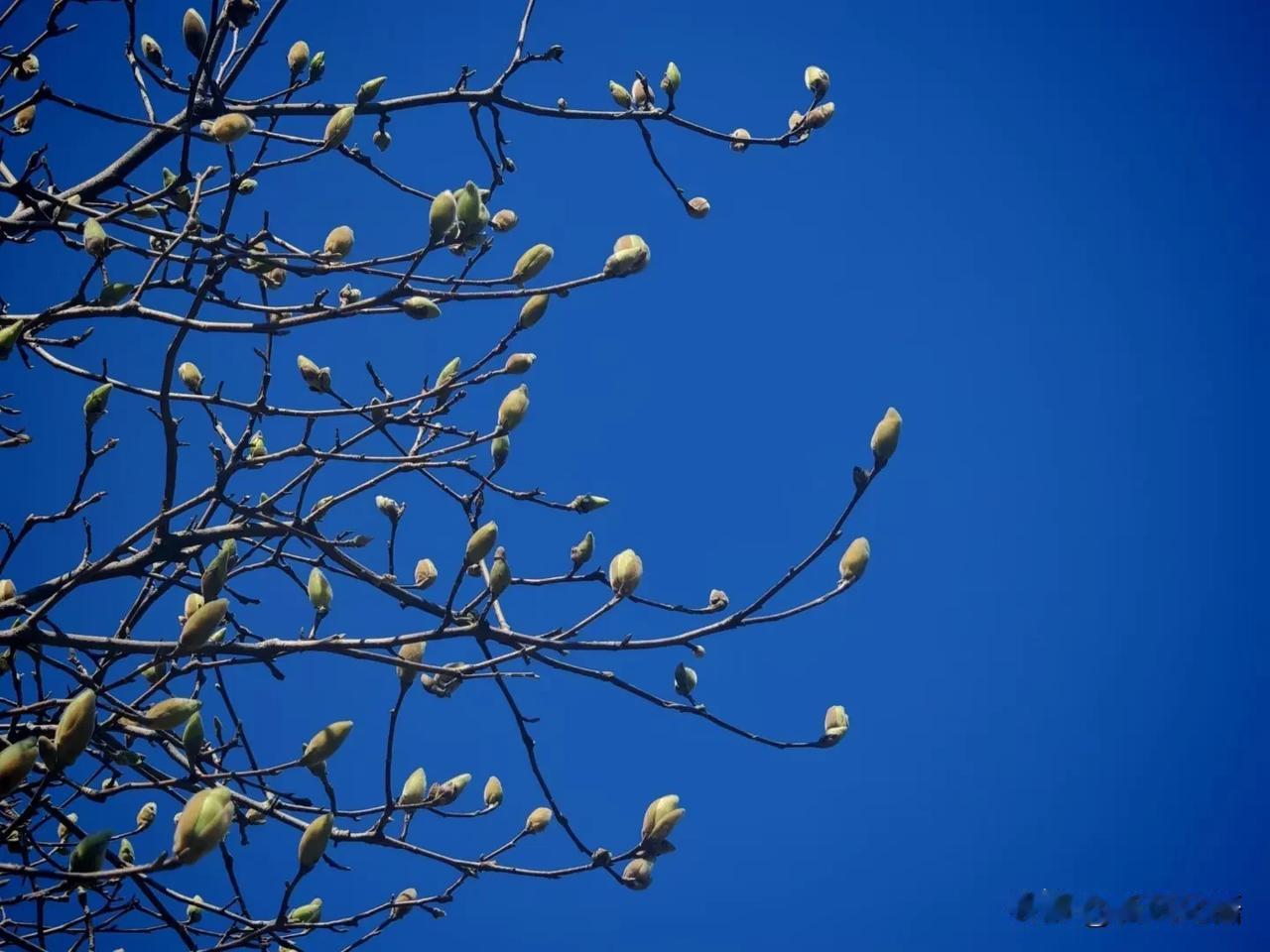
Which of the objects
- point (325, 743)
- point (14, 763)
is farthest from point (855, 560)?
point (14, 763)

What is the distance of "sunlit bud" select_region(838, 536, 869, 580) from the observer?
232cm

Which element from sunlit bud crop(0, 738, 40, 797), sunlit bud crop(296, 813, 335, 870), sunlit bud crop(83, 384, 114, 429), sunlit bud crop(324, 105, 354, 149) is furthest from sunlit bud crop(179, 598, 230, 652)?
sunlit bud crop(324, 105, 354, 149)

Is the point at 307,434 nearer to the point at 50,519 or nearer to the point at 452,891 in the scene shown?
the point at 50,519

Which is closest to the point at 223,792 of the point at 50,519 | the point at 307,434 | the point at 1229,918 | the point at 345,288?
the point at 307,434

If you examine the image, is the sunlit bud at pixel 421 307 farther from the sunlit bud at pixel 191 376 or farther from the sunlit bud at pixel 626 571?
the sunlit bud at pixel 191 376

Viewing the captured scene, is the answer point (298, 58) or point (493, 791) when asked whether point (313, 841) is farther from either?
point (298, 58)

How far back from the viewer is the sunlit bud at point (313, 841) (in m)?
2.02

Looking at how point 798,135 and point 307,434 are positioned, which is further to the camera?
point 798,135

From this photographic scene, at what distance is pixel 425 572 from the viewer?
3.19 meters

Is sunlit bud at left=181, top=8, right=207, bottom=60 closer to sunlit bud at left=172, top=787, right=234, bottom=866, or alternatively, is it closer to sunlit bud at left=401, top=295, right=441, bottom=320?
sunlit bud at left=401, top=295, right=441, bottom=320

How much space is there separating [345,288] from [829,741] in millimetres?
1999

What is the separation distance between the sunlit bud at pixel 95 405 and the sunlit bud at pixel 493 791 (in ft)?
5.55

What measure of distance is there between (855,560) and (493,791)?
1600 mm

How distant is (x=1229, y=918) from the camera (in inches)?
342
